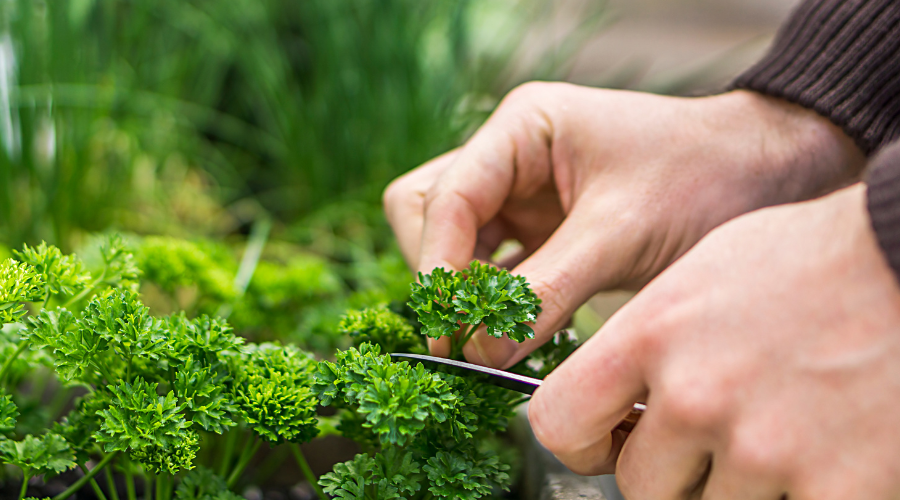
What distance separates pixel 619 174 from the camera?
89cm

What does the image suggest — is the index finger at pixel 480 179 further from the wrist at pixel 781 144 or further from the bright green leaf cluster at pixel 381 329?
the wrist at pixel 781 144

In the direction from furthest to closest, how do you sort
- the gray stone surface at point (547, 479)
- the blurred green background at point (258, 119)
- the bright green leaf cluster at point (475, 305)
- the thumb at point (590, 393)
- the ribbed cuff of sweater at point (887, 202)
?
1. the blurred green background at point (258, 119)
2. the gray stone surface at point (547, 479)
3. the bright green leaf cluster at point (475, 305)
4. the thumb at point (590, 393)
5. the ribbed cuff of sweater at point (887, 202)

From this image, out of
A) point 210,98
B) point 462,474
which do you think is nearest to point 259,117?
point 210,98

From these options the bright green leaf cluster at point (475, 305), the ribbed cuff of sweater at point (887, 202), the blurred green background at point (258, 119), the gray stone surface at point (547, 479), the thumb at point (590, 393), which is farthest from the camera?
the blurred green background at point (258, 119)

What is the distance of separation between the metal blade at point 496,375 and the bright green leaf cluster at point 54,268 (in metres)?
0.40

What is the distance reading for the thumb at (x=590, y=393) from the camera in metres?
0.54

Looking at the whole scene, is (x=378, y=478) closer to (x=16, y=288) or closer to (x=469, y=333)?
(x=469, y=333)

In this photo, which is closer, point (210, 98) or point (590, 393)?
point (590, 393)

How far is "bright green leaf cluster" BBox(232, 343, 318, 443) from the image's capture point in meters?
0.63

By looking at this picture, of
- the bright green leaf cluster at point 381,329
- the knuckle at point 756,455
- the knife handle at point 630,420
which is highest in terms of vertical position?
the bright green leaf cluster at point 381,329

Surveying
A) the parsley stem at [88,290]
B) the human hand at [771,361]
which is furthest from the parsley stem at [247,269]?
the human hand at [771,361]

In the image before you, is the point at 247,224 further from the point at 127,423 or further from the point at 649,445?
the point at 649,445

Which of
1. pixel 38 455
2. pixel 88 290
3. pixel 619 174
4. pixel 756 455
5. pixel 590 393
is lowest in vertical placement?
pixel 756 455

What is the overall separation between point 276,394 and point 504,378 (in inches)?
10.7
